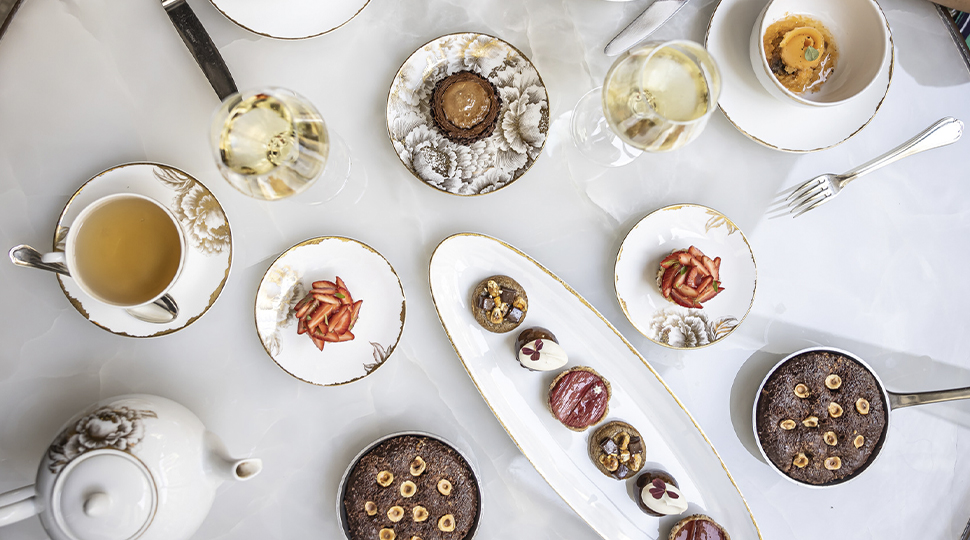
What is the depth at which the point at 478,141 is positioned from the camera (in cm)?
129

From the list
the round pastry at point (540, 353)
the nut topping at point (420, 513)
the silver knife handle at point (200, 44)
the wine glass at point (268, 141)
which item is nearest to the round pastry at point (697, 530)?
the round pastry at point (540, 353)

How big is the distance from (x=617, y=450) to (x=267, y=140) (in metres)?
1.08

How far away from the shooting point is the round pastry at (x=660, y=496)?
1.29 metres

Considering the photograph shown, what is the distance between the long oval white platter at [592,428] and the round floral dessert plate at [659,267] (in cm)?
9

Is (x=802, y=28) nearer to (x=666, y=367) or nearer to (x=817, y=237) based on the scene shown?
(x=817, y=237)

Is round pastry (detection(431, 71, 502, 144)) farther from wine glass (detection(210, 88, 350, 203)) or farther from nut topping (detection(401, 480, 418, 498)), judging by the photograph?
nut topping (detection(401, 480, 418, 498))

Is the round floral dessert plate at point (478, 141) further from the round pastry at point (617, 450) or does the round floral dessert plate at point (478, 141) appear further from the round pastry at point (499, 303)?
the round pastry at point (617, 450)

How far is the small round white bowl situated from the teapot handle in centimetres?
177

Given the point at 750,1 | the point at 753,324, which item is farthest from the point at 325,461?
the point at 750,1

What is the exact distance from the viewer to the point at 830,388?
1.37m

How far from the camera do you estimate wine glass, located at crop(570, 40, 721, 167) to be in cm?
110

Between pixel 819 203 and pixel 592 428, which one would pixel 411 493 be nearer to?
pixel 592 428

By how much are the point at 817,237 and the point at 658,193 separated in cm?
47

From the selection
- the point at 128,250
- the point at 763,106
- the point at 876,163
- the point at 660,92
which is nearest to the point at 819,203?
the point at 876,163
